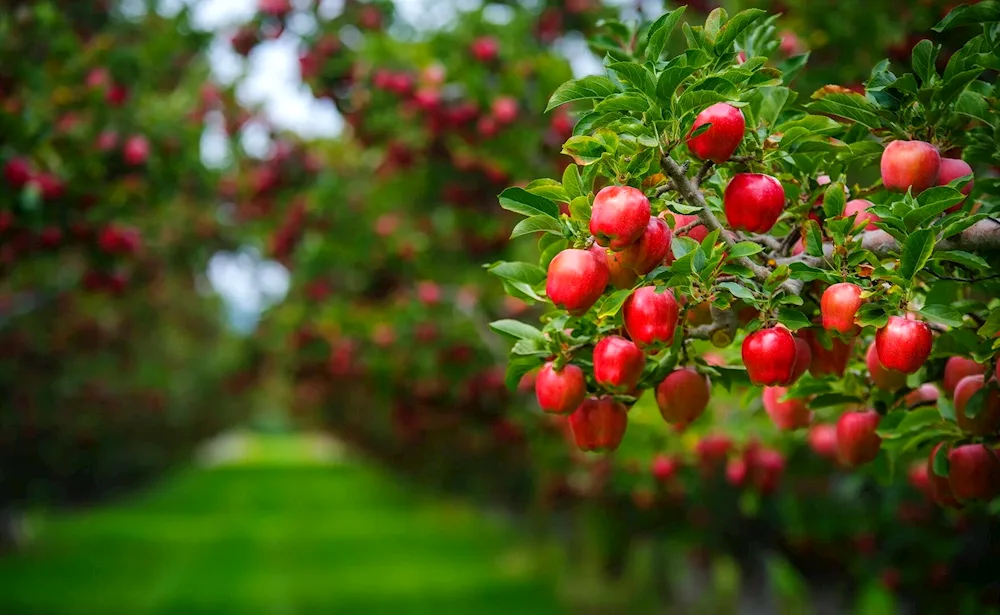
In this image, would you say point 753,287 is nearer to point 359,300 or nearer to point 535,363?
point 535,363

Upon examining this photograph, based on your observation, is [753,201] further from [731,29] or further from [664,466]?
[664,466]

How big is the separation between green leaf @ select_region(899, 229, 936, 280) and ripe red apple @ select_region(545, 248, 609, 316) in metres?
0.62

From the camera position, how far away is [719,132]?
193cm

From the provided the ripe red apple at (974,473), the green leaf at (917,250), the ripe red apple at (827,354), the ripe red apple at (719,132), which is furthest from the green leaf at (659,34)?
the ripe red apple at (974,473)

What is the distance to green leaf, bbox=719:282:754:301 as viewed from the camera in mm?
1912

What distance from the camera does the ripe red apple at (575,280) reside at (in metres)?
1.89

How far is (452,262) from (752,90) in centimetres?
619

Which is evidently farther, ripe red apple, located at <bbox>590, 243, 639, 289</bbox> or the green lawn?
the green lawn

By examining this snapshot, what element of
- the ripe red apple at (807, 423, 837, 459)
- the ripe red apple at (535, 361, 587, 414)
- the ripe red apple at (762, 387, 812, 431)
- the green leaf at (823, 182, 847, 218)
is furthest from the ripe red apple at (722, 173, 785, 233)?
the ripe red apple at (807, 423, 837, 459)

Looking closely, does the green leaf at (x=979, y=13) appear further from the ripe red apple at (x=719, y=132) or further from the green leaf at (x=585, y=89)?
the green leaf at (x=585, y=89)

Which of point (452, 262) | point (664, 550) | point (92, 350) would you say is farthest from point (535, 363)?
point (92, 350)

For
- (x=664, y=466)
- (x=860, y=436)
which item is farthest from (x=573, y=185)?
(x=664, y=466)

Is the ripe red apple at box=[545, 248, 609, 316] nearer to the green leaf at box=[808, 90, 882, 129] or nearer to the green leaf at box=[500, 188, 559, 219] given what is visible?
the green leaf at box=[500, 188, 559, 219]

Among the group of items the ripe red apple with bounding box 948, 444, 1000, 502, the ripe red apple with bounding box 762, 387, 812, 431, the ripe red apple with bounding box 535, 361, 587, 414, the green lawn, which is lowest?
the green lawn
